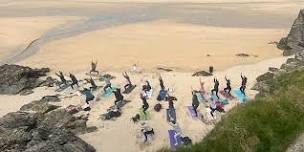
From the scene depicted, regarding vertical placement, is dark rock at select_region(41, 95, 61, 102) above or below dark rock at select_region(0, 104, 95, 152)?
below

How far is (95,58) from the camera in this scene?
31.7m

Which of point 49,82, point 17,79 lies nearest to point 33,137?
point 49,82

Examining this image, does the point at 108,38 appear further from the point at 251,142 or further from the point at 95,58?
the point at 251,142

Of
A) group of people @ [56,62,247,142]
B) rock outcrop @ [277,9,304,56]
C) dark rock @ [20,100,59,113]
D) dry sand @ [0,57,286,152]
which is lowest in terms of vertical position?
→ dry sand @ [0,57,286,152]

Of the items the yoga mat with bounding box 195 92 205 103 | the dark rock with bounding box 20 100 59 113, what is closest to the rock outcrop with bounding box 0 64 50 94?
the dark rock with bounding box 20 100 59 113

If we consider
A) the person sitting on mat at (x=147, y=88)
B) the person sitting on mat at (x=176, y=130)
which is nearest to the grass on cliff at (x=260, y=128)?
the person sitting on mat at (x=176, y=130)

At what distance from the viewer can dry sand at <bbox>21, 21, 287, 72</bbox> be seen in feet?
97.7

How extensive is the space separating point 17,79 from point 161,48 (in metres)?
12.5

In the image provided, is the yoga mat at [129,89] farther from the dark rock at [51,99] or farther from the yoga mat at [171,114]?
the yoga mat at [171,114]

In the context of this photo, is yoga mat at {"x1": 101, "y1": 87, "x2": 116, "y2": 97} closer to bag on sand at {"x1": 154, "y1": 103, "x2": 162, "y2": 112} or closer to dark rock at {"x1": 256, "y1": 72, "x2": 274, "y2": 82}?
bag on sand at {"x1": 154, "y1": 103, "x2": 162, "y2": 112}

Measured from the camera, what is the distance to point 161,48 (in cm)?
3447

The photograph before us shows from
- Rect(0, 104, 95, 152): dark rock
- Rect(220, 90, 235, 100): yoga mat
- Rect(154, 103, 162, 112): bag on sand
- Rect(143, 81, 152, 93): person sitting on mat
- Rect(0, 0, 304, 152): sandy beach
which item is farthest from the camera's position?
Rect(143, 81, 152, 93): person sitting on mat

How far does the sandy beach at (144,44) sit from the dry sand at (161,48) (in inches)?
2.5

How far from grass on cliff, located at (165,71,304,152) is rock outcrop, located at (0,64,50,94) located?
51.0ft
